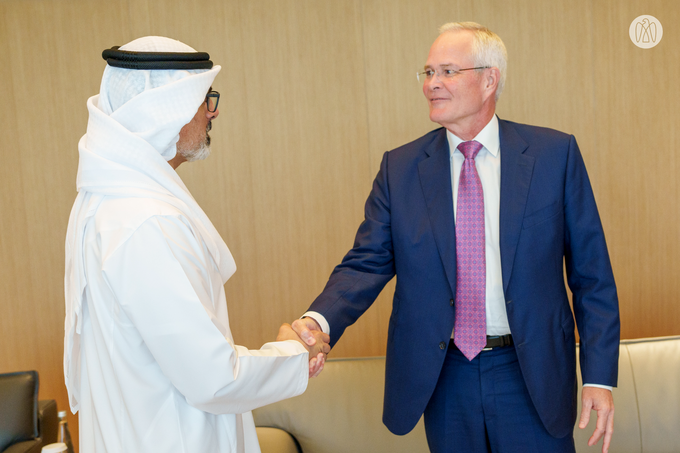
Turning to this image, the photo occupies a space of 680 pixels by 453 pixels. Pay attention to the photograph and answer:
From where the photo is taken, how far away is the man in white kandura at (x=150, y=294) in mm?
1397

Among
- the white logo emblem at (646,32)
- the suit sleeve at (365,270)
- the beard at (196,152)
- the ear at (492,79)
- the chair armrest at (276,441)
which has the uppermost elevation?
the white logo emblem at (646,32)

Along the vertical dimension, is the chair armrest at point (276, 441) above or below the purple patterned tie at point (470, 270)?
below

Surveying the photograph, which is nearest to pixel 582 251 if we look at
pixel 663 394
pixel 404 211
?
pixel 404 211

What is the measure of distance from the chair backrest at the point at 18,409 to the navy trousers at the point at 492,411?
6.50 ft

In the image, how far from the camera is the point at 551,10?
4016 mm

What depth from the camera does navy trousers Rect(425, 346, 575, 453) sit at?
76.4 inches

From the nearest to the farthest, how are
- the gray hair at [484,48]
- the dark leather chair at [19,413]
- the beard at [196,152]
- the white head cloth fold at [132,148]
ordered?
1. the white head cloth fold at [132,148]
2. the beard at [196,152]
3. the gray hair at [484,48]
4. the dark leather chair at [19,413]

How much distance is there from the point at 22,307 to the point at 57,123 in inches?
52.1

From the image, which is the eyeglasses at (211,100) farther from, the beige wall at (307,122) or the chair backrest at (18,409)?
the beige wall at (307,122)

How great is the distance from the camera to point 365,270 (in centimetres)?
219

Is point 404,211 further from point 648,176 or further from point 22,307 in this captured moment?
point 22,307

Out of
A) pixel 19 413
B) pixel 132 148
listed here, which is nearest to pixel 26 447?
pixel 19 413

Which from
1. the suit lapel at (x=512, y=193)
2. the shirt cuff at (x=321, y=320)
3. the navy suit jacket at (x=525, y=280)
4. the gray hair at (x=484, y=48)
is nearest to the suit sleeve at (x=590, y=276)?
the navy suit jacket at (x=525, y=280)

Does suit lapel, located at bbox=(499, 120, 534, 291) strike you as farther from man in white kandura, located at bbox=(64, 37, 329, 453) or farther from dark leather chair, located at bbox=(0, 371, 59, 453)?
dark leather chair, located at bbox=(0, 371, 59, 453)
